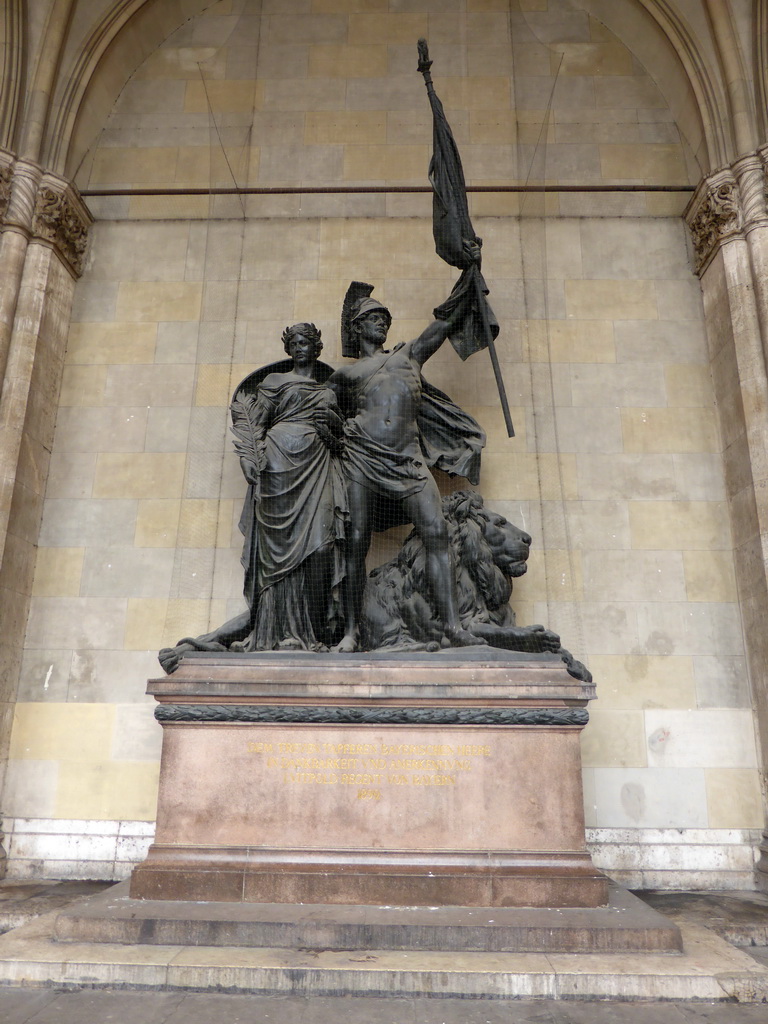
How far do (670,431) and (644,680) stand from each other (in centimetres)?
245

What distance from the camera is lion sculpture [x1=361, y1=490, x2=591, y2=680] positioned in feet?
20.9

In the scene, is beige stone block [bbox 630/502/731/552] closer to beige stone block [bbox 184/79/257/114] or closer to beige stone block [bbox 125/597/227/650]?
beige stone block [bbox 125/597/227/650]

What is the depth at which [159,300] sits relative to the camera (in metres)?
8.92

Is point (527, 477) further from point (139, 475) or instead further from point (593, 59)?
point (593, 59)

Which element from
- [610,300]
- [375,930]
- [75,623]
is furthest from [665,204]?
[375,930]

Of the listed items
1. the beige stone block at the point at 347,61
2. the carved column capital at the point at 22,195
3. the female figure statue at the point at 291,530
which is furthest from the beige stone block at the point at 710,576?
the carved column capital at the point at 22,195

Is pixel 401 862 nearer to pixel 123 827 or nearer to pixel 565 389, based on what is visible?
pixel 123 827

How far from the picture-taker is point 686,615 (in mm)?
7711

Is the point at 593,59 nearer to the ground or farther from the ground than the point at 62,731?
farther from the ground

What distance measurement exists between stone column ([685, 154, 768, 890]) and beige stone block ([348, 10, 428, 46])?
3.80m

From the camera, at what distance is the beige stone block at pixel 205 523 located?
8.01 metres

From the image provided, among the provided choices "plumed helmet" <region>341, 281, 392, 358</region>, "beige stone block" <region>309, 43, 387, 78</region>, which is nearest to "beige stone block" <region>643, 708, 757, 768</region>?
"plumed helmet" <region>341, 281, 392, 358</region>

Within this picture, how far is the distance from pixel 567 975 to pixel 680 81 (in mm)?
8809

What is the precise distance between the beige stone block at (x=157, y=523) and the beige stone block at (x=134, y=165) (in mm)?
3762
